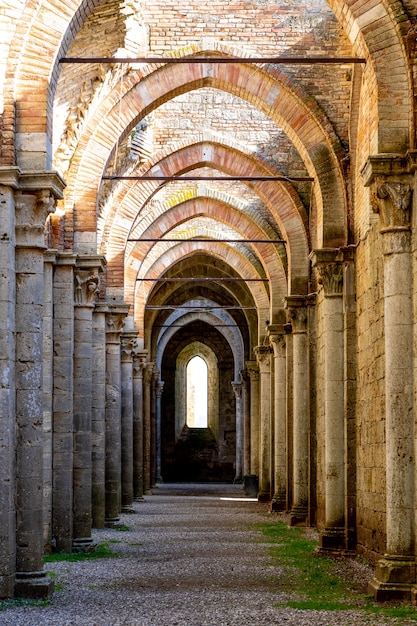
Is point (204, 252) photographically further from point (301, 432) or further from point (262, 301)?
point (301, 432)

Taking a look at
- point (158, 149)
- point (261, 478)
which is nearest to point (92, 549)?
point (158, 149)

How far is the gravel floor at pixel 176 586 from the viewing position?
10352 mm

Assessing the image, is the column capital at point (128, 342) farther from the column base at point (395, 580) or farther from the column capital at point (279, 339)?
the column base at point (395, 580)

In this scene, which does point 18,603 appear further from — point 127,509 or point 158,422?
point 158,422

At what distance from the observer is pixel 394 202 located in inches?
474

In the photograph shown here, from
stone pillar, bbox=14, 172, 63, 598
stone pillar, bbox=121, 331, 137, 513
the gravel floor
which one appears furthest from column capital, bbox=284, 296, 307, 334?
stone pillar, bbox=14, 172, 63, 598

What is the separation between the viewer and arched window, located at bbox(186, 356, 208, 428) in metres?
58.8

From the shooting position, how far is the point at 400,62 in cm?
1296

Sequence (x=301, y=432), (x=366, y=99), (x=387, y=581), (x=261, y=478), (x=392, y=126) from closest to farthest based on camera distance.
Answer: (x=387, y=581) < (x=392, y=126) < (x=366, y=99) < (x=301, y=432) < (x=261, y=478)

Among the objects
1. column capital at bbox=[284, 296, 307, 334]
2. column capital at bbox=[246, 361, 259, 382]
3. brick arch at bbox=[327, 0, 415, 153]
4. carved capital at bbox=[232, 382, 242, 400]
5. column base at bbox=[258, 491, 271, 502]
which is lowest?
column base at bbox=[258, 491, 271, 502]

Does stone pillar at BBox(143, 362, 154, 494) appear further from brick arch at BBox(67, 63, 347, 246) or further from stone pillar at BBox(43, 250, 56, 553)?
stone pillar at BBox(43, 250, 56, 553)

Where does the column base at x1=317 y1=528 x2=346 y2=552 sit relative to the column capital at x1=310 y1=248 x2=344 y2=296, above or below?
below

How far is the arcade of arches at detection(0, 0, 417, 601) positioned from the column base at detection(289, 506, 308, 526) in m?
0.04

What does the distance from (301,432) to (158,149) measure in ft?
21.2
